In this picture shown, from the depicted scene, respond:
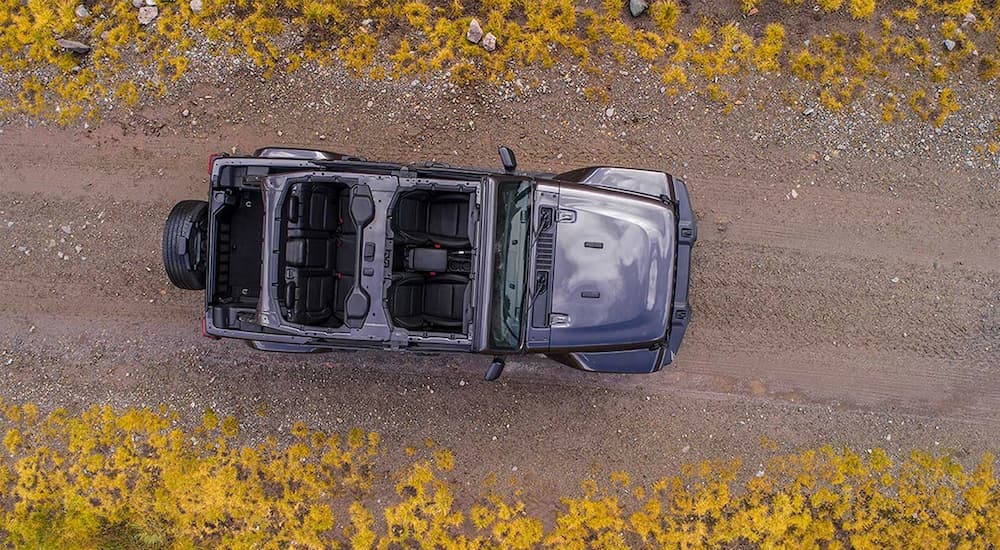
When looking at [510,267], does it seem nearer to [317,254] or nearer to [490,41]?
[317,254]

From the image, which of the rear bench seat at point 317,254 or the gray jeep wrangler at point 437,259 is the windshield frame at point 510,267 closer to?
the gray jeep wrangler at point 437,259

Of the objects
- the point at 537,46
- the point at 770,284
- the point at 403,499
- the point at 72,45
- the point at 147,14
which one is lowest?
the point at 403,499

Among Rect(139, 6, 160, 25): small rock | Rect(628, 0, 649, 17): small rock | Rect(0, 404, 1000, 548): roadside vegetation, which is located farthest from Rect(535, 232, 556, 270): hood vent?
Rect(139, 6, 160, 25): small rock

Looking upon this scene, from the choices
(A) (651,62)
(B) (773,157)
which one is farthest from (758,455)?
(A) (651,62)

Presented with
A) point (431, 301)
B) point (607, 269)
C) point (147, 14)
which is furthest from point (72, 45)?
point (607, 269)

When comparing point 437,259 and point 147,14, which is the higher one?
point 147,14

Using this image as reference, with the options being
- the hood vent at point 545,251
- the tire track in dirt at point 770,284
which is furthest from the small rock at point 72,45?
the hood vent at point 545,251
